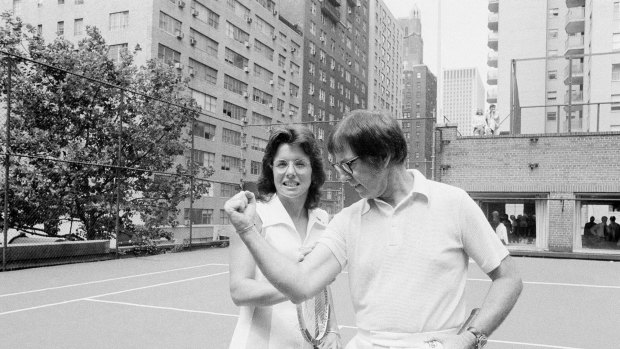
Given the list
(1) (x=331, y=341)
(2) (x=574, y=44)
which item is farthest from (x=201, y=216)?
(1) (x=331, y=341)

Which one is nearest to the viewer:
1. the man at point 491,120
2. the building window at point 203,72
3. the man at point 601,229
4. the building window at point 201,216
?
the man at point 601,229

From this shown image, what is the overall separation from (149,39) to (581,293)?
36733mm

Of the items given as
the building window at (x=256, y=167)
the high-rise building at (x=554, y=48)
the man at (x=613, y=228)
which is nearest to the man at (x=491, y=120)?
the man at (x=613, y=228)

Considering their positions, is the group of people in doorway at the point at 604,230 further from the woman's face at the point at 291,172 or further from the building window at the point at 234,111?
the building window at the point at 234,111

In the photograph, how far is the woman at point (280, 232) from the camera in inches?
85.7

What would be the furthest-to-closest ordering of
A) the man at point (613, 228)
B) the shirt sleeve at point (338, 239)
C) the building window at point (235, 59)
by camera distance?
the building window at point (235, 59) < the man at point (613, 228) < the shirt sleeve at point (338, 239)

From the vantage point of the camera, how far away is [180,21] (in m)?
45.0

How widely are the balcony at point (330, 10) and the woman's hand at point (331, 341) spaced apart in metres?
78.3

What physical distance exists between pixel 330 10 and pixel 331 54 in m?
5.96

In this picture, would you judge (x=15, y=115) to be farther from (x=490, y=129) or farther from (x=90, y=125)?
(x=490, y=129)

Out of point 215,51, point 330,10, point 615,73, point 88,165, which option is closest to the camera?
point 88,165

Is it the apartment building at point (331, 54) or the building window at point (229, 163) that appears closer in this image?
the building window at point (229, 163)

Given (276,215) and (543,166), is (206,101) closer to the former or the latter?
(543,166)

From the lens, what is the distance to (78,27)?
44.6 m
